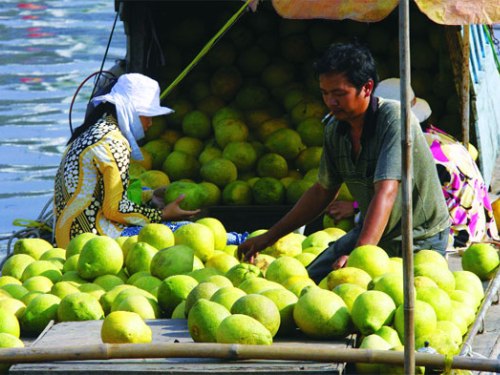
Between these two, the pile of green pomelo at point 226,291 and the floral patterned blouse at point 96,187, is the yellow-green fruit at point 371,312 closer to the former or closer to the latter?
the pile of green pomelo at point 226,291

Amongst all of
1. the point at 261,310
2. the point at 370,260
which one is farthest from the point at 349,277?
the point at 261,310

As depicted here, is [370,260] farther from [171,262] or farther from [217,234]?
[217,234]

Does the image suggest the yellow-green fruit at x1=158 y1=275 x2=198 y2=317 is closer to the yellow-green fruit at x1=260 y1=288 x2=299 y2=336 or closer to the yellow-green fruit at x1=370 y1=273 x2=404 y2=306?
the yellow-green fruit at x1=260 y1=288 x2=299 y2=336

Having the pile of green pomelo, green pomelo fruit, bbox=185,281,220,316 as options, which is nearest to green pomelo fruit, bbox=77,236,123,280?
the pile of green pomelo

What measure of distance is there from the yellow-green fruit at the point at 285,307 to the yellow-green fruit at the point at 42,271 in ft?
4.23

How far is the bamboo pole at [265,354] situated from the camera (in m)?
3.03

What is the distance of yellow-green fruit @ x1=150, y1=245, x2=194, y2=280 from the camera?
433 centimetres

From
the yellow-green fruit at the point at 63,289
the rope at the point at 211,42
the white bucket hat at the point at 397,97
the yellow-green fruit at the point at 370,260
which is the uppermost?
the rope at the point at 211,42

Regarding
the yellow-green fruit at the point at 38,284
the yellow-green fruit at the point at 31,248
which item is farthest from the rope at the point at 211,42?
the yellow-green fruit at the point at 38,284

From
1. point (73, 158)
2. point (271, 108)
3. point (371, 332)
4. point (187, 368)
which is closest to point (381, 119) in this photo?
point (371, 332)

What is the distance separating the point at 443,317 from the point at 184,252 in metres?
1.19

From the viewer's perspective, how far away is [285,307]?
3559 mm

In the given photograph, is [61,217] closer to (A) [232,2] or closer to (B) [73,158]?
(B) [73,158]

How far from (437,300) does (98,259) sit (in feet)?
4.72
